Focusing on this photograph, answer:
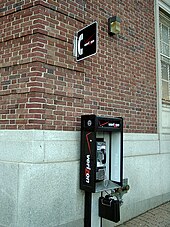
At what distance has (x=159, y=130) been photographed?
20.8ft

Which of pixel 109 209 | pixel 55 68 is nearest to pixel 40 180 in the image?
pixel 109 209

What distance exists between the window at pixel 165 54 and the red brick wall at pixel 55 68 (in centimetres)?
214

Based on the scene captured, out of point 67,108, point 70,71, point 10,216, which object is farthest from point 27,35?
point 10,216

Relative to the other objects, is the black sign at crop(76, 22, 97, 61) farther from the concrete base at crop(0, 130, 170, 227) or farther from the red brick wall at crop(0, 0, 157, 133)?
the concrete base at crop(0, 130, 170, 227)

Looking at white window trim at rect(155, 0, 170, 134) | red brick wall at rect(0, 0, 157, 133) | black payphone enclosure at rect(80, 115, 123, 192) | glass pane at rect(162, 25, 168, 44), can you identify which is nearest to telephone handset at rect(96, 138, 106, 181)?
black payphone enclosure at rect(80, 115, 123, 192)

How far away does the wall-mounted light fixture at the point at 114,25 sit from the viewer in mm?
4980

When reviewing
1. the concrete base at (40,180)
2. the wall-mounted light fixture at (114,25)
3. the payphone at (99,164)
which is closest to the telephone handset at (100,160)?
the payphone at (99,164)

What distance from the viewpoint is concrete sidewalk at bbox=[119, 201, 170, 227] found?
15.7 feet

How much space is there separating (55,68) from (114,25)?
71.0 inches

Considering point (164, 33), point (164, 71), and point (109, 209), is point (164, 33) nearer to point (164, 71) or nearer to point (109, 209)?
point (164, 71)

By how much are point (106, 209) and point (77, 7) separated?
3.46 m

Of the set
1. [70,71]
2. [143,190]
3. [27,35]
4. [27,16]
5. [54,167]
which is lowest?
[143,190]

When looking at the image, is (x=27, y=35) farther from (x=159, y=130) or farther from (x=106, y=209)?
(x=159, y=130)

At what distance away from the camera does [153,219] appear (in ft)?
16.6
